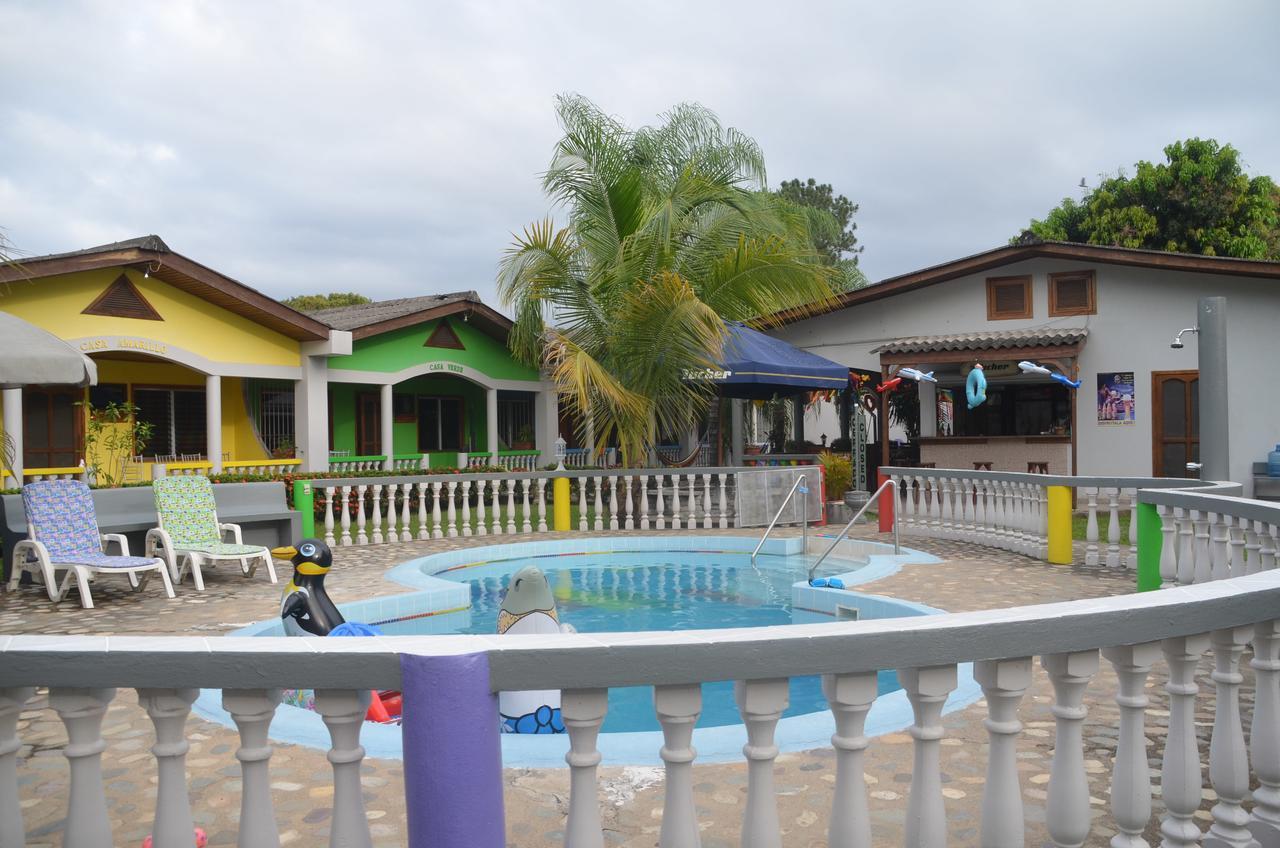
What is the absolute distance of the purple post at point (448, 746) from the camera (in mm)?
1891

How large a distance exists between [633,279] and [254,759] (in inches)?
524

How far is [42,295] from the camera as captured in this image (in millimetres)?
15055

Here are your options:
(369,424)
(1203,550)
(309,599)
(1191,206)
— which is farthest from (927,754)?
(1191,206)

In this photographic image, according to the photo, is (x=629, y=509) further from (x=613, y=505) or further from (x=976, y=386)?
(x=976, y=386)

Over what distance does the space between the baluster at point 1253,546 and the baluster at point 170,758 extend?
19.3 feet

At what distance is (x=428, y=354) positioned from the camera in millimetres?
21969

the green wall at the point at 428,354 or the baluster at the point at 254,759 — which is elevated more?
the green wall at the point at 428,354

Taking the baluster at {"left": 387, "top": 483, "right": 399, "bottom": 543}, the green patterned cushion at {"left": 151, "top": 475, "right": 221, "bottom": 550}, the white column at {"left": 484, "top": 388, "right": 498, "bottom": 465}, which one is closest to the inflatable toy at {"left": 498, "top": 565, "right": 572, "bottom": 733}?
the green patterned cushion at {"left": 151, "top": 475, "right": 221, "bottom": 550}

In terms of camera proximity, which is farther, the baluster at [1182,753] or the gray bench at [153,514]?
the gray bench at [153,514]

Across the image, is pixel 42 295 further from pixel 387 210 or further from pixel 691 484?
pixel 387 210

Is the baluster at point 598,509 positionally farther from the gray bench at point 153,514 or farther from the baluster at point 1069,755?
the baluster at point 1069,755

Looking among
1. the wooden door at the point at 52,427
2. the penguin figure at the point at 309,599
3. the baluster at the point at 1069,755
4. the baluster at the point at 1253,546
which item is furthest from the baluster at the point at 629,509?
the baluster at the point at 1069,755

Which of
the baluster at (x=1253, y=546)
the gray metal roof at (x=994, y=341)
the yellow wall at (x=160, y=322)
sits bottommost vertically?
the baluster at (x=1253, y=546)

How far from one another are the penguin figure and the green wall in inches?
582
